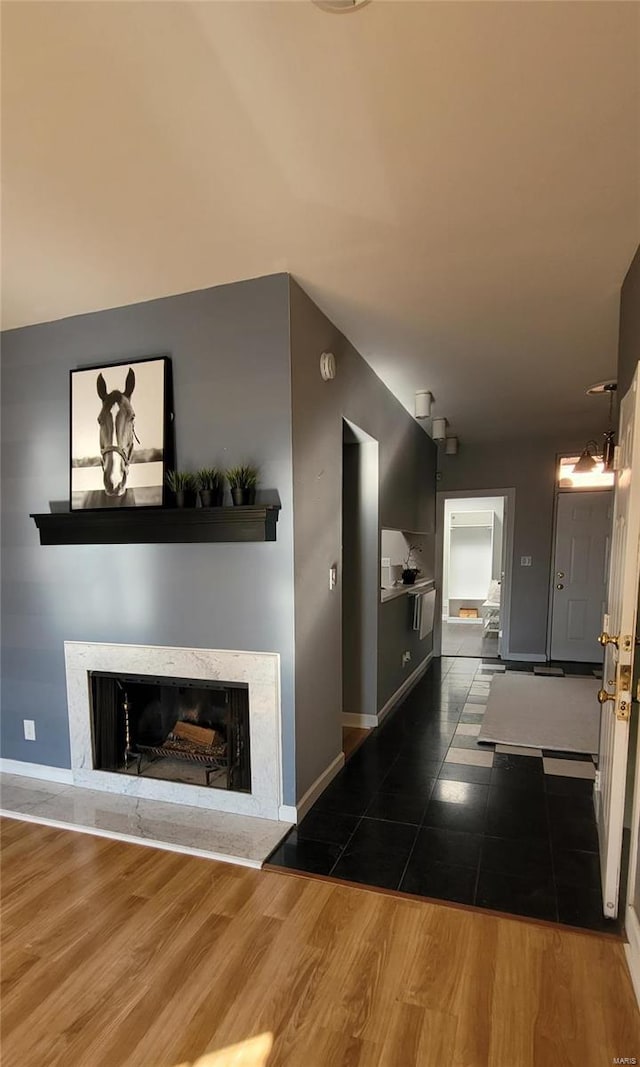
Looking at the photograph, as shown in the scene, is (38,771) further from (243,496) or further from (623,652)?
(623,652)

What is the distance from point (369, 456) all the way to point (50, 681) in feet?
8.17

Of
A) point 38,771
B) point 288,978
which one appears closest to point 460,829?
point 288,978

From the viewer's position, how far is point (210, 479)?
233 cm

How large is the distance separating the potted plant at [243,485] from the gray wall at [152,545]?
7cm

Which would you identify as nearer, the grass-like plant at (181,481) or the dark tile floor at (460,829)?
the dark tile floor at (460,829)

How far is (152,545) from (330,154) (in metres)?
Result: 1.81

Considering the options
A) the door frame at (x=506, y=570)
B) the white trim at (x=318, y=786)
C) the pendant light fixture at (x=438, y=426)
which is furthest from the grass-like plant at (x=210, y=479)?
the door frame at (x=506, y=570)

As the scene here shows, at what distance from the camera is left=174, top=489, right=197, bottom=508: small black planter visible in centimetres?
236

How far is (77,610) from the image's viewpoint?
9.01ft

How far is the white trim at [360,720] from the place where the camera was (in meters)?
3.67

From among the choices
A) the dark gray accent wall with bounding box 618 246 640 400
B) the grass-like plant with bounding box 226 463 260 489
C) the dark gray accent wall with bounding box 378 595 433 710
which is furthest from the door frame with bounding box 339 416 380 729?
the dark gray accent wall with bounding box 618 246 640 400

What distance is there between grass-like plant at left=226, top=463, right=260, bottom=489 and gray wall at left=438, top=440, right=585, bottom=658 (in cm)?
428

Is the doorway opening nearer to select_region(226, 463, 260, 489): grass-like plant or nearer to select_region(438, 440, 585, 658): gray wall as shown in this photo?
select_region(226, 463, 260, 489): grass-like plant

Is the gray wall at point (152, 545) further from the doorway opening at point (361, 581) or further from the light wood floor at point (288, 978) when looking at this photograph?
the doorway opening at point (361, 581)
